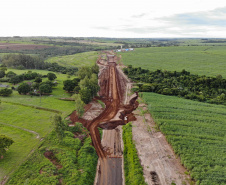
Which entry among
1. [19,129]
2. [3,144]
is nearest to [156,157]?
[3,144]

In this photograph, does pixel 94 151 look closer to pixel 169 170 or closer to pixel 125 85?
pixel 169 170

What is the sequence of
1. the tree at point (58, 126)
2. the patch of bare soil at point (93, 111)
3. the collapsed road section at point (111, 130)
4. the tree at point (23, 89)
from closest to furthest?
the collapsed road section at point (111, 130), the tree at point (58, 126), the patch of bare soil at point (93, 111), the tree at point (23, 89)

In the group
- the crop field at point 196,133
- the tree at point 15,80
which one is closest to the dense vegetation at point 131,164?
the crop field at point 196,133

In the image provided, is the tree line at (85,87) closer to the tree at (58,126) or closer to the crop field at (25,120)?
the crop field at (25,120)

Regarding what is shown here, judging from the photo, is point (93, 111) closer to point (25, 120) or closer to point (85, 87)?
point (85, 87)

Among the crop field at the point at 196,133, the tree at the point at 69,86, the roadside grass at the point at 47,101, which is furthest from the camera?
the tree at the point at 69,86

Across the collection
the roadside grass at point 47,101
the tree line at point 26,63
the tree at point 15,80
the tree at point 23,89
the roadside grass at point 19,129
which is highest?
the tree line at point 26,63

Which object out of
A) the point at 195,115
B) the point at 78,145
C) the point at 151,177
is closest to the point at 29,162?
the point at 78,145
